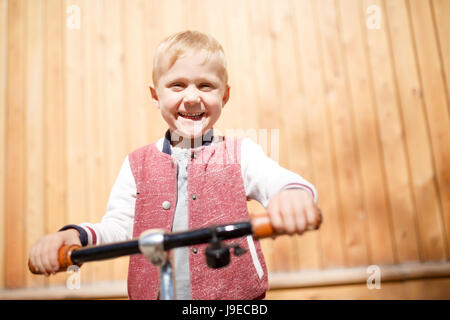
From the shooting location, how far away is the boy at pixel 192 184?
0.81 m

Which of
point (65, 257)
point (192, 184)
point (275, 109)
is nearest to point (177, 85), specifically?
point (192, 184)

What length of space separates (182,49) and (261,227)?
23.3 inches

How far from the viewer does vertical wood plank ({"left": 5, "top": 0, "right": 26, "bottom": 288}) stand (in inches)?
61.9

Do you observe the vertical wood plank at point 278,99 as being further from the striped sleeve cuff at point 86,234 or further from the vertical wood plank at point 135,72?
the striped sleeve cuff at point 86,234

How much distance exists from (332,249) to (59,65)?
68.0 inches

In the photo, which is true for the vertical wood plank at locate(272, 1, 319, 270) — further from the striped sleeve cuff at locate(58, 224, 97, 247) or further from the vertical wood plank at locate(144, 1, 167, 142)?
the striped sleeve cuff at locate(58, 224, 97, 247)

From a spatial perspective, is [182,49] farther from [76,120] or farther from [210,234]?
[76,120]

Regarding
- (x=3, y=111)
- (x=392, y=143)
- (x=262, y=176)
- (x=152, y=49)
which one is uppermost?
(x=152, y=49)

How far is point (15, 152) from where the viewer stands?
5.43ft

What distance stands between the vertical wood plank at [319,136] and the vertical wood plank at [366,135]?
16 cm

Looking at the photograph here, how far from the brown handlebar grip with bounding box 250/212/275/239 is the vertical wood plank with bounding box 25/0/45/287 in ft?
4.95

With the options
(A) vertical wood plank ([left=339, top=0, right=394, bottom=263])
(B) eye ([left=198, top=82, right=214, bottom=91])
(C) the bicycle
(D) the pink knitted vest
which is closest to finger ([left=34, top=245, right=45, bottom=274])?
(C) the bicycle

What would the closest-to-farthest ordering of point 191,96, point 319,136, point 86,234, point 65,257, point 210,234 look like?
point 210,234, point 65,257, point 86,234, point 191,96, point 319,136

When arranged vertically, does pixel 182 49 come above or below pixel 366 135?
above
